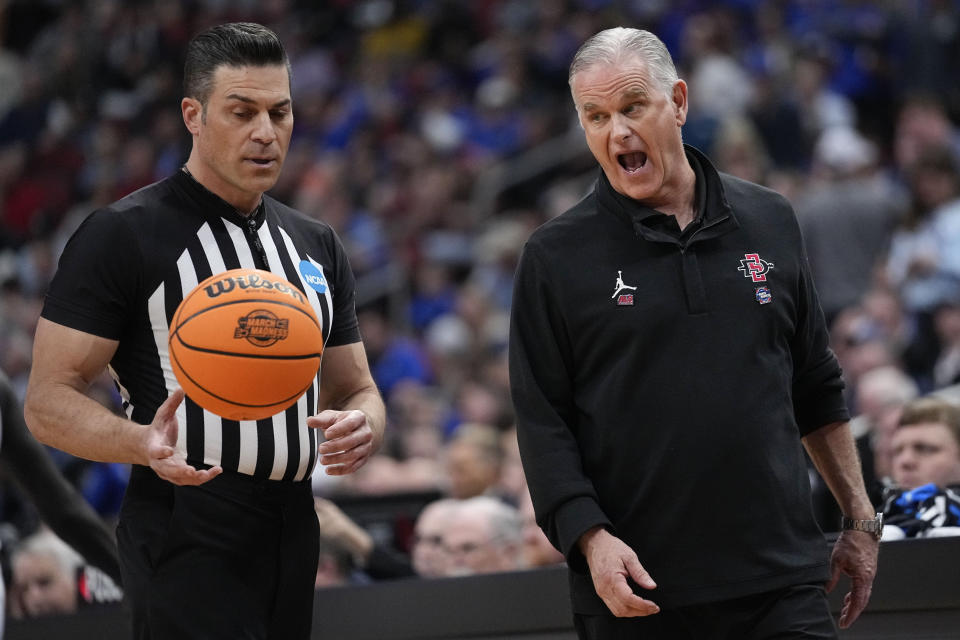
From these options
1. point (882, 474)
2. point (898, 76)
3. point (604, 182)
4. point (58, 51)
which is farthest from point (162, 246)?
point (58, 51)

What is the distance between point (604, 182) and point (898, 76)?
811 cm

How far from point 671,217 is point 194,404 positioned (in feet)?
3.95

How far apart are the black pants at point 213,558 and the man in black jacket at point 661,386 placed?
635 millimetres

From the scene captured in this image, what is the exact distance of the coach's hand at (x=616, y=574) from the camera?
300 cm

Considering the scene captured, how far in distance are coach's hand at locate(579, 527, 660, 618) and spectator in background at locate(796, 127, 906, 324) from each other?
Answer: 19.4 feet

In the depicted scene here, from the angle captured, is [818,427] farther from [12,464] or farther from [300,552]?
[12,464]

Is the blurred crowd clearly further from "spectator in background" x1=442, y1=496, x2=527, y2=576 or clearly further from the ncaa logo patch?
the ncaa logo patch

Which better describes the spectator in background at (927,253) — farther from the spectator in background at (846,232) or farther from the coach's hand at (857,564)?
the coach's hand at (857,564)

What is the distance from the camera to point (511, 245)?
433 inches

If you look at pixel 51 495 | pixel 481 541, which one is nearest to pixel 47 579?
pixel 481 541

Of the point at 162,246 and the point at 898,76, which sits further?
the point at 898,76

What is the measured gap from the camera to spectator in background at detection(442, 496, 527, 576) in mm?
6059

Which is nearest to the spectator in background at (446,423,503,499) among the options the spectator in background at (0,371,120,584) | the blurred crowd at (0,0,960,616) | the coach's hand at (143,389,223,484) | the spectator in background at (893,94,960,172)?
the blurred crowd at (0,0,960,616)

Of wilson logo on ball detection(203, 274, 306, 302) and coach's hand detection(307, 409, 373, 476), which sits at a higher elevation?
wilson logo on ball detection(203, 274, 306, 302)
